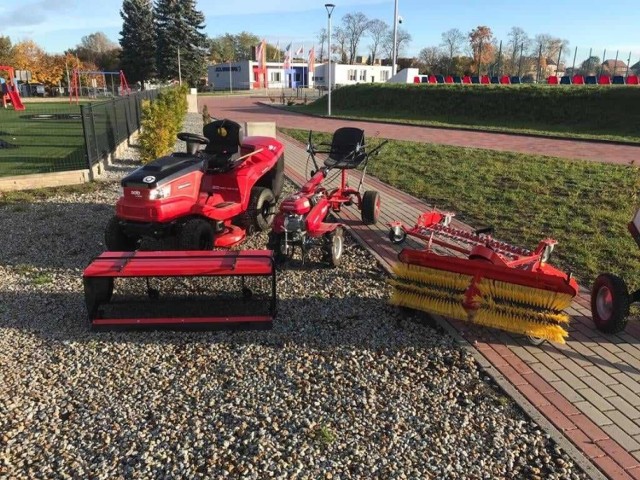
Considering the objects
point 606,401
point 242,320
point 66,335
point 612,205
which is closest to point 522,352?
point 606,401

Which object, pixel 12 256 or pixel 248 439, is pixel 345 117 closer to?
pixel 12 256

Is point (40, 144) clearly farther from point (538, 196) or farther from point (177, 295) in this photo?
point (538, 196)

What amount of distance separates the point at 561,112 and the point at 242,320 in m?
21.7

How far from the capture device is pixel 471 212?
768cm

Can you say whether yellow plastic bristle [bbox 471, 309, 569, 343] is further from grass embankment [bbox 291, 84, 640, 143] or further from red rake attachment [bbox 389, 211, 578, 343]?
grass embankment [bbox 291, 84, 640, 143]

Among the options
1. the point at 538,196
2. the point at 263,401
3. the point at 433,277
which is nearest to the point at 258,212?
the point at 433,277

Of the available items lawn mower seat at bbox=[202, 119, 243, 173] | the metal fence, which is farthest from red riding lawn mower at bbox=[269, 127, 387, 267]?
the metal fence

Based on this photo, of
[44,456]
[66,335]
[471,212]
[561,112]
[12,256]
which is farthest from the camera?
[561,112]

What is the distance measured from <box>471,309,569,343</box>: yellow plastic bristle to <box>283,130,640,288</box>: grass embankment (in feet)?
5.67

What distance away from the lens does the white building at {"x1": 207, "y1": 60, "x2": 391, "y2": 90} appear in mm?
67375

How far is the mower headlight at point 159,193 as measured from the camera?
4.89 meters

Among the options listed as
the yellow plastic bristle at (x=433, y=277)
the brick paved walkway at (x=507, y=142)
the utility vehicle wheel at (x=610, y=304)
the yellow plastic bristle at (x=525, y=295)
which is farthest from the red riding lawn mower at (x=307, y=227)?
the brick paved walkway at (x=507, y=142)

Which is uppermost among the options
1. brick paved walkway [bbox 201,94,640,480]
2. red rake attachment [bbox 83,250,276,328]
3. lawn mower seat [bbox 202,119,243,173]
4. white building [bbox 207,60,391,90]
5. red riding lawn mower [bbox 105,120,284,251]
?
white building [bbox 207,60,391,90]

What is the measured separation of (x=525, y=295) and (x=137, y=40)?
56.9 metres
